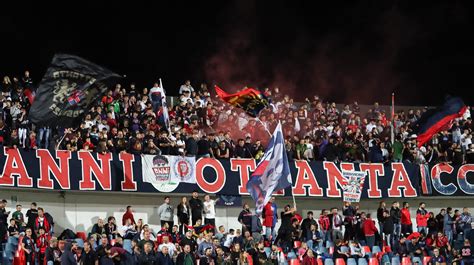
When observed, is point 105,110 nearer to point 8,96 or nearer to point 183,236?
point 8,96

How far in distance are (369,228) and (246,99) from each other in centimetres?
557

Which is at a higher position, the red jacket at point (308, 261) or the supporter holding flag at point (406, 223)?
the supporter holding flag at point (406, 223)

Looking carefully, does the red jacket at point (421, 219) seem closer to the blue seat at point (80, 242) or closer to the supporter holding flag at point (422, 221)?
the supporter holding flag at point (422, 221)

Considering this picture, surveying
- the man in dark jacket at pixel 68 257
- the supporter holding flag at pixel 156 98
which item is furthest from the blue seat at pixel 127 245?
the supporter holding flag at pixel 156 98

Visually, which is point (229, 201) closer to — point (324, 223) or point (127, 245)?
point (324, 223)

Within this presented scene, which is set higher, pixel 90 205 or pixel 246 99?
pixel 246 99

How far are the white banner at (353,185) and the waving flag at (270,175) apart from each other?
15.3 feet

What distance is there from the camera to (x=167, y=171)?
37.0m

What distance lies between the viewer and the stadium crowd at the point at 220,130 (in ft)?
117

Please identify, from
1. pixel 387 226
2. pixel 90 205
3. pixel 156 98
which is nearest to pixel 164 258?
pixel 90 205

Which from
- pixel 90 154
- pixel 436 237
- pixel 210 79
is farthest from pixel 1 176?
pixel 210 79

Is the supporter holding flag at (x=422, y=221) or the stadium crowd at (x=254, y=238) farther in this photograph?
the supporter holding flag at (x=422, y=221)

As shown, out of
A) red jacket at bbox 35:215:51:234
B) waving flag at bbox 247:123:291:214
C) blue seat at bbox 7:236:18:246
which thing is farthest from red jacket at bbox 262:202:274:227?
blue seat at bbox 7:236:18:246

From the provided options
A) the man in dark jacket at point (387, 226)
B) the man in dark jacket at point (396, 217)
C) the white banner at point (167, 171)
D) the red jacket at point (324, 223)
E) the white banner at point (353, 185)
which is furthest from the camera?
the white banner at point (353, 185)
